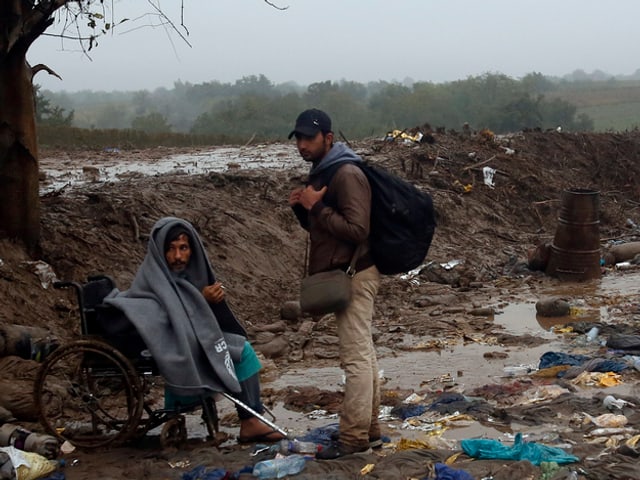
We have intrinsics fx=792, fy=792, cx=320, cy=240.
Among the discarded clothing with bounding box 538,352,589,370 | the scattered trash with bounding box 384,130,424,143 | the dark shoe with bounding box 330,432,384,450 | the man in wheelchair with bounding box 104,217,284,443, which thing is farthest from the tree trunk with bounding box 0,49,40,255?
the scattered trash with bounding box 384,130,424,143

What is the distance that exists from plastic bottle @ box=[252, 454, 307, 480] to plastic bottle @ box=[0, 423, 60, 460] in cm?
125

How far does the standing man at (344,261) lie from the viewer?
4543 millimetres

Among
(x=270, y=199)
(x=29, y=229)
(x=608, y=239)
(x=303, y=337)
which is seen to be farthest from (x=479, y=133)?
(x=29, y=229)

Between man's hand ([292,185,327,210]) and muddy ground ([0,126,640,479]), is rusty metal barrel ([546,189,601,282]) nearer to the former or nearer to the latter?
muddy ground ([0,126,640,479])

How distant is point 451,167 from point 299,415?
11.0m

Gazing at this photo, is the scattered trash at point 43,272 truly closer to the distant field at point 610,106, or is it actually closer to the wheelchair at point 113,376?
the wheelchair at point 113,376

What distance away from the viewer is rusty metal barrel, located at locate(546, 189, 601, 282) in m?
11.1

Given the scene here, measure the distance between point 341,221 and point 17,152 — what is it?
14.3 feet

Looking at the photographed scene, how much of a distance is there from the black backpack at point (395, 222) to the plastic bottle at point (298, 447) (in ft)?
3.70

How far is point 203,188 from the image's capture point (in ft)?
37.8

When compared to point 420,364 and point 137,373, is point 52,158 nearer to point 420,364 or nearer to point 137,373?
point 420,364

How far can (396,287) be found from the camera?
35.3ft

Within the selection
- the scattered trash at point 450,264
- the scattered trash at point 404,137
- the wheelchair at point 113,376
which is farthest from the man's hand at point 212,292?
the scattered trash at point 404,137

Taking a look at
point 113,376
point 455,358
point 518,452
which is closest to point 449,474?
point 518,452
